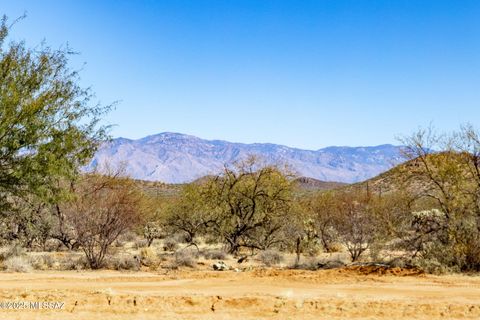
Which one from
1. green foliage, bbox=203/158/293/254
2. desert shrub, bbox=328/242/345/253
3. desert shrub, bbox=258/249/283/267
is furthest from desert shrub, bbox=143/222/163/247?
desert shrub, bbox=258/249/283/267

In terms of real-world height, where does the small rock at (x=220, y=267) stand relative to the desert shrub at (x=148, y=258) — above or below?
below

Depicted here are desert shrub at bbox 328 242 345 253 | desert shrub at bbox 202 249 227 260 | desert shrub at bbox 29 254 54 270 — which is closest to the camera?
desert shrub at bbox 29 254 54 270

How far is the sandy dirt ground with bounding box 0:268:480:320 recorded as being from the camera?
487 inches

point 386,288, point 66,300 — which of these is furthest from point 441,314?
point 66,300

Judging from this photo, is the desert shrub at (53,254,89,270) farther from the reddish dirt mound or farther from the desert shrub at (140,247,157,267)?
the reddish dirt mound

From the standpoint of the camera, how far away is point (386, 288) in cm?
1600

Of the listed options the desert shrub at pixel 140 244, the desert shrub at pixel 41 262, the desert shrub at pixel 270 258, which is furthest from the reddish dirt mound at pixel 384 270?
the desert shrub at pixel 140 244

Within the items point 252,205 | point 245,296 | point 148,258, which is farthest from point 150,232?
point 245,296

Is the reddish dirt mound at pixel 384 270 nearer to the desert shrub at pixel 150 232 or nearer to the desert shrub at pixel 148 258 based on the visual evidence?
the desert shrub at pixel 148 258

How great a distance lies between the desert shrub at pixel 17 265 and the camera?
2033cm

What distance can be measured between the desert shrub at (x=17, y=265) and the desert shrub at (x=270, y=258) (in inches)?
390

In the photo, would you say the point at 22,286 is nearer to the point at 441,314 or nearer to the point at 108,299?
the point at 108,299

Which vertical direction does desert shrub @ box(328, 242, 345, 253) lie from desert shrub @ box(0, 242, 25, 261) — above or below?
below

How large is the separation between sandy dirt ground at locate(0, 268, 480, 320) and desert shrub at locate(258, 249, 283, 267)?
4.49 m
